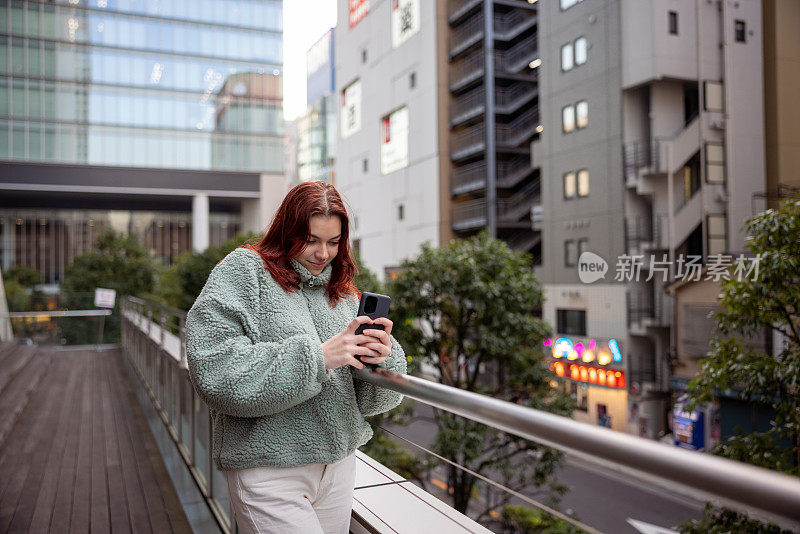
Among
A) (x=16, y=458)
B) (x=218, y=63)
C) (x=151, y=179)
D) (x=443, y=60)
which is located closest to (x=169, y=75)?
(x=218, y=63)

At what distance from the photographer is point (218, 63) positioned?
2525 cm

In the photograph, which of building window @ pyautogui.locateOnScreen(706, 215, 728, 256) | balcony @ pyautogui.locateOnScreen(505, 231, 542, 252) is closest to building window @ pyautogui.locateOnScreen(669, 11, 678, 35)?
building window @ pyautogui.locateOnScreen(706, 215, 728, 256)

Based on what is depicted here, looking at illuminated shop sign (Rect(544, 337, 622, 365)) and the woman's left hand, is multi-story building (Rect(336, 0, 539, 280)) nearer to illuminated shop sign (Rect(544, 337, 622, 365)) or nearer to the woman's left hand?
illuminated shop sign (Rect(544, 337, 622, 365))

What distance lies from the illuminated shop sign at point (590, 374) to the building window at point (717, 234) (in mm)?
2193

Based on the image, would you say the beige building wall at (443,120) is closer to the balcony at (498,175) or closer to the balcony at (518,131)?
the balcony at (498,175)

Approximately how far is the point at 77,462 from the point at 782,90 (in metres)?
5.50

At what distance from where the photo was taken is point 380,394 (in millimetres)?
1022

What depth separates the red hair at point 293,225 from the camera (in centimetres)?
94

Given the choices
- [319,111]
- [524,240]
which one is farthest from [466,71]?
[319,111]

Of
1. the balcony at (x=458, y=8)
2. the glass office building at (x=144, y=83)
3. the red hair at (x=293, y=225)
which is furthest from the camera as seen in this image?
the glass office building at (x=144, y=83)

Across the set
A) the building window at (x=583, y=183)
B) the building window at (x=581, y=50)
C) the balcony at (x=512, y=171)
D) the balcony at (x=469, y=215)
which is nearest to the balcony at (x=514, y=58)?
the balcony at (x=512, y=171)

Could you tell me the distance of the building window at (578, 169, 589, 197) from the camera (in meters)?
7.62

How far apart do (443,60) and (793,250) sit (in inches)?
510

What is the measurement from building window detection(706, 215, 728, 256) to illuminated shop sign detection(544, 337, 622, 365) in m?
2.30
